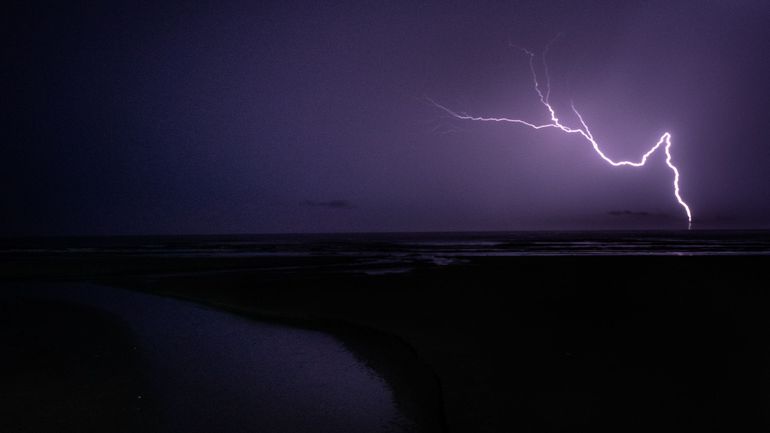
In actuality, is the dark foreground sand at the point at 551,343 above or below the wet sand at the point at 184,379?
above

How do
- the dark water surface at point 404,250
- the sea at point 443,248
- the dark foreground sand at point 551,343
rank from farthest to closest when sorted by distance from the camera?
1. the sea at point 443,248
2. the dark water surface at point 404,250
3. the dark foreground sand at point 551,343

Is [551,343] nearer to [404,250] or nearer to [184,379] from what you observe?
[184,379]

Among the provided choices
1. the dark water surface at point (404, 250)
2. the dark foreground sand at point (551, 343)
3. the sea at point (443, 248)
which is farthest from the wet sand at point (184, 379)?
the sea at point (443, 248)

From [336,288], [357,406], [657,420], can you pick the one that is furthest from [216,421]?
[336,288]

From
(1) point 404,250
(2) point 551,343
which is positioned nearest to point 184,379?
(2) point 551,343

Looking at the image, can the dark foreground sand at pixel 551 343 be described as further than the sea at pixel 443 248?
No

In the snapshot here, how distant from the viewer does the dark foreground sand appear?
442cm

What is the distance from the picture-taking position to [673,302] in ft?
32.9

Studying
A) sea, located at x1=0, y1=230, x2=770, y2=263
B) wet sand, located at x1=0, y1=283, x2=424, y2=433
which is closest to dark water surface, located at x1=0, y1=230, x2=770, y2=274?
sea, located at x1=0, y1=230, x2=770, y2=263

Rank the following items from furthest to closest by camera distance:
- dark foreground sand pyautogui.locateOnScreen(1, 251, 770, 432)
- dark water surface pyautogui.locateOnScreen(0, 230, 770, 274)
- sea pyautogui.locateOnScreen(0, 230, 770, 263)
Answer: sea pyautogui.locateOnScreen(0, 230, 770, 263) < dark water surface pyautogui.locateOnScreen(0, 230, 770, 274) < dark foreground sand pyautogui.locateOnScreen(1, 251, 770, 432)

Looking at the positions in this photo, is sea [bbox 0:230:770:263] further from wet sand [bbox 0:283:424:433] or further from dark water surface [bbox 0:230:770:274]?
wet sand [bbox 0:283:424:433]

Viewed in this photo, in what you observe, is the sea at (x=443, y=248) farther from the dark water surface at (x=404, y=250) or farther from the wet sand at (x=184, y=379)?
the wet sand at (x=184, y=379)

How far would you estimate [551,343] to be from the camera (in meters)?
6.85

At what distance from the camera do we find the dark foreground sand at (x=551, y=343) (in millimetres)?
4422
